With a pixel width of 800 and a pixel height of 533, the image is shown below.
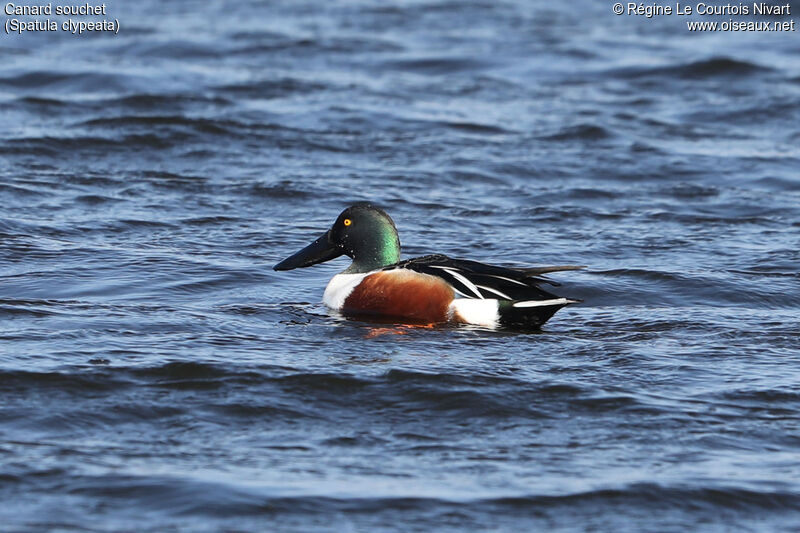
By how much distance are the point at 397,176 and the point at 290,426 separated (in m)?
6.68

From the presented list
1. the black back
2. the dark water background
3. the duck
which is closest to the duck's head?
the duck

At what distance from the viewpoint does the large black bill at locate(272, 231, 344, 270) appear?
877cm

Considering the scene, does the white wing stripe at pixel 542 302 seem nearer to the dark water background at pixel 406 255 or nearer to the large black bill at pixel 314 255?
the dark water background at pixel 406 255

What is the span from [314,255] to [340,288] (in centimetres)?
56

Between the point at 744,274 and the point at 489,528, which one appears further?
the point at 744,274

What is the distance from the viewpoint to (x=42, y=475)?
5.52 metres

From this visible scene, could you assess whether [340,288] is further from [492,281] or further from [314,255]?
[492,281]

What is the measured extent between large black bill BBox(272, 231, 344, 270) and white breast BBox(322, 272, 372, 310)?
0.33 meters

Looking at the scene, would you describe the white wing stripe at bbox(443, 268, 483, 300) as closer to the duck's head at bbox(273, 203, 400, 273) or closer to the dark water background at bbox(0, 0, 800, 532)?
the dark water background at bbox(0, 0, 800, 532)

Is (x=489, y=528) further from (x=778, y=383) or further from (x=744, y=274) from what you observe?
(x=744, y=274)

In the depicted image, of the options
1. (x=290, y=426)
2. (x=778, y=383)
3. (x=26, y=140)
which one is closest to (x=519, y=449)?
(x=290, y=426)

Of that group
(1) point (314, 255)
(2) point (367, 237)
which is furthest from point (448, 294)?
(1) point (314, 255)

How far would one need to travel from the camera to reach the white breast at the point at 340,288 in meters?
8.24

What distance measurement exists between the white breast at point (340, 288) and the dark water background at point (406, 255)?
0.72 feet
